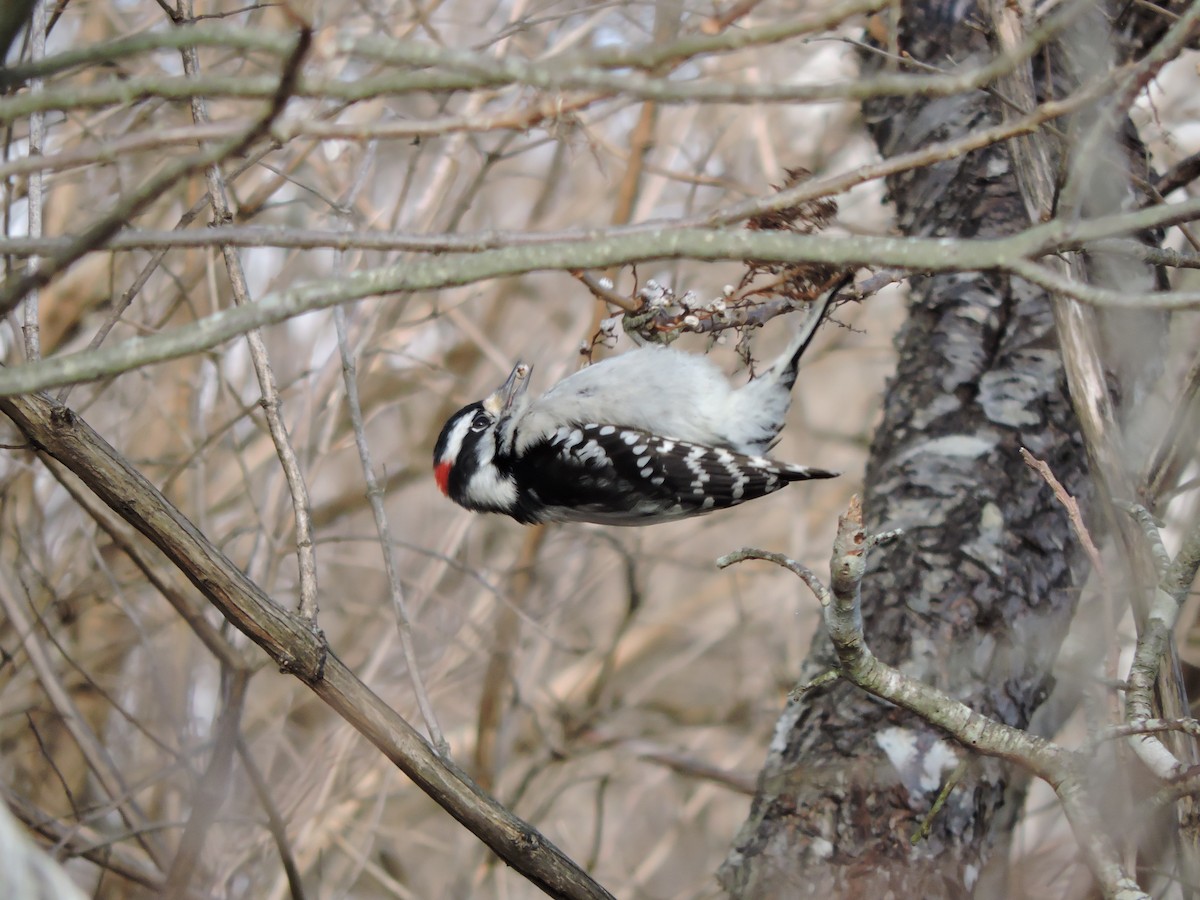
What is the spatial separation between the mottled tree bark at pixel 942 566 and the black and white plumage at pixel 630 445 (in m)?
0.54

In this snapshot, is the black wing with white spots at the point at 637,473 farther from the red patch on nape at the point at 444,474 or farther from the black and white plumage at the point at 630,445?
the red patch on nape at the point at 444,474

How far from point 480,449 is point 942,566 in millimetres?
1707

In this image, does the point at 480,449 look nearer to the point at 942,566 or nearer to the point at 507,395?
the point at 507,395

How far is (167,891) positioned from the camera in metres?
2.98

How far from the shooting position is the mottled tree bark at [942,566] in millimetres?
3094

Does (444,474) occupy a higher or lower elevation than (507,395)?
lower

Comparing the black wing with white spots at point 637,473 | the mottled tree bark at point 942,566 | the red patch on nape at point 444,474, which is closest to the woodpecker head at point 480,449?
the red patch on nape at point 444,474

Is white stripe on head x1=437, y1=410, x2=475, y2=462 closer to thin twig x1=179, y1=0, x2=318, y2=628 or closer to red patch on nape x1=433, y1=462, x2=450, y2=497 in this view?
red patch on nape x1=433, y1=462, x2=450, y2=497

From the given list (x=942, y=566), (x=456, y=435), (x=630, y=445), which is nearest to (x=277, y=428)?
(x=630, y=445)

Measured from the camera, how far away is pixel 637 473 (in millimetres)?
3648

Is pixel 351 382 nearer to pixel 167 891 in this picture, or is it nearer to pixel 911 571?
pixel 167 891

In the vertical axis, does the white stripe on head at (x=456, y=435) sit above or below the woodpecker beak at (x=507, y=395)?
below

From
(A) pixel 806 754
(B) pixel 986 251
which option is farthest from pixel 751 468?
(B) pixel 986 251

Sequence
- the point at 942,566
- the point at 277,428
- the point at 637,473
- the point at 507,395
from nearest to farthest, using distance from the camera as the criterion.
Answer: the point at 277,428 → the point at 942,566 → the point at 637,473 → the point at 507,395
